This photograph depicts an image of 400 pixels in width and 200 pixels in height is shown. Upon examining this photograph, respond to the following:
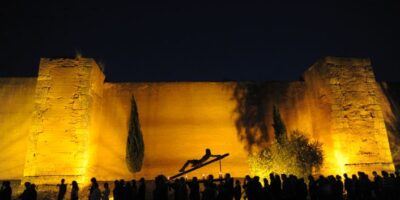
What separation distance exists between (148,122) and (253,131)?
4164 millimetres

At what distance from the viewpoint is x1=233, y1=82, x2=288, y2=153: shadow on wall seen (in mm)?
13445

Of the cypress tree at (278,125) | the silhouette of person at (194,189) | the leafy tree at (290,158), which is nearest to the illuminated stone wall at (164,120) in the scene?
the cypress tree at (278,125)

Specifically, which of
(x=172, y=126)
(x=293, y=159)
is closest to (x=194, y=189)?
(x=293, y=159)

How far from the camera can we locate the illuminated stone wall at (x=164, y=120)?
1121 centimetres

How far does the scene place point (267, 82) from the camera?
1449 cm

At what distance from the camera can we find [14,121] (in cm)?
1276

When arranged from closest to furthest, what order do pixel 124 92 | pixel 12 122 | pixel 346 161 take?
1. pixel 346 161
2. pixel 12 122
3. pixel 124 92

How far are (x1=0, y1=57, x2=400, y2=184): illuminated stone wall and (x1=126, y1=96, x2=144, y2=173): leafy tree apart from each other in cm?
61

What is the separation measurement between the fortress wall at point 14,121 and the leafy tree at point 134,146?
3.85 meters

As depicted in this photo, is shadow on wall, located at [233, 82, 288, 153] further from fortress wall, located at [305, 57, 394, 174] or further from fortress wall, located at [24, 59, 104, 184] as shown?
fortress wall, located at [24, 59, 104, 184]

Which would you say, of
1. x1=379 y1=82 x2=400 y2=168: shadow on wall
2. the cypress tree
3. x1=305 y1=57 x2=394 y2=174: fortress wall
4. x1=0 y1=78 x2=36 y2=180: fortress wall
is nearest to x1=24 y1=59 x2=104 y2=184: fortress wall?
x1=0 y1=78 x2=36 y2=180: fortress wall

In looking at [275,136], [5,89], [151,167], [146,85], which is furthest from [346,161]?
[5,89]

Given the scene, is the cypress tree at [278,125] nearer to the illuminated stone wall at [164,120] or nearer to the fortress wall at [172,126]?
the illuminated stone wall at [164,120]

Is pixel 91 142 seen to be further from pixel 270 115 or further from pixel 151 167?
pixel 270 115
